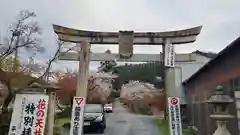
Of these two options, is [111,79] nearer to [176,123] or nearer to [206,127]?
[206,127]

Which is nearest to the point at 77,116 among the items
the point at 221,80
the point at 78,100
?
the point at 78,100

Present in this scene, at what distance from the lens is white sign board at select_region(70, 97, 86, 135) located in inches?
326

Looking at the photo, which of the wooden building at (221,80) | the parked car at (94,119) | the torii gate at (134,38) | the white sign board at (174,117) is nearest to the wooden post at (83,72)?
the torii gate at (134,38)

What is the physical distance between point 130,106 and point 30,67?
2230 centimetres

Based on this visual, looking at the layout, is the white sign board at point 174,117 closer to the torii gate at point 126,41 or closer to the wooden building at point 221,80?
the torii gate at point 126,41

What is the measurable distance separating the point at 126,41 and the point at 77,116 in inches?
112

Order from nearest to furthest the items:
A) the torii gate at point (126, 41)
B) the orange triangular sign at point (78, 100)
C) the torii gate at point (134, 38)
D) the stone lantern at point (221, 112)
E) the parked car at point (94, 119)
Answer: the stone lantern at point (221, 112), the orange triangular sign at point (78, 100), the torii gate at point (126, 41), the torii gate at point (134, 38), the parked car at point (94, 119)

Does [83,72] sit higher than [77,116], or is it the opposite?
[83,72]

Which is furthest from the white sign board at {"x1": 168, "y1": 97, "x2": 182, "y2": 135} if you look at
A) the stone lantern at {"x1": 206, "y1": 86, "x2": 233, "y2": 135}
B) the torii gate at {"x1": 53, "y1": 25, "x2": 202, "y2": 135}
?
the stone lantern at {"x1": 206, "y1": 86, "x2": 233, "y2": 135}

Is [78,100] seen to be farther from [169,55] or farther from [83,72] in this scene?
[169,55]

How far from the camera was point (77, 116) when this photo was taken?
27.6ft

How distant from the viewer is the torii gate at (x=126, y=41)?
8.70 metres

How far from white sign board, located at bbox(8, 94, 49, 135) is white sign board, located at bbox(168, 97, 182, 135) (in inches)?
147

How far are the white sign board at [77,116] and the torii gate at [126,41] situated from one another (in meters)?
0.42
